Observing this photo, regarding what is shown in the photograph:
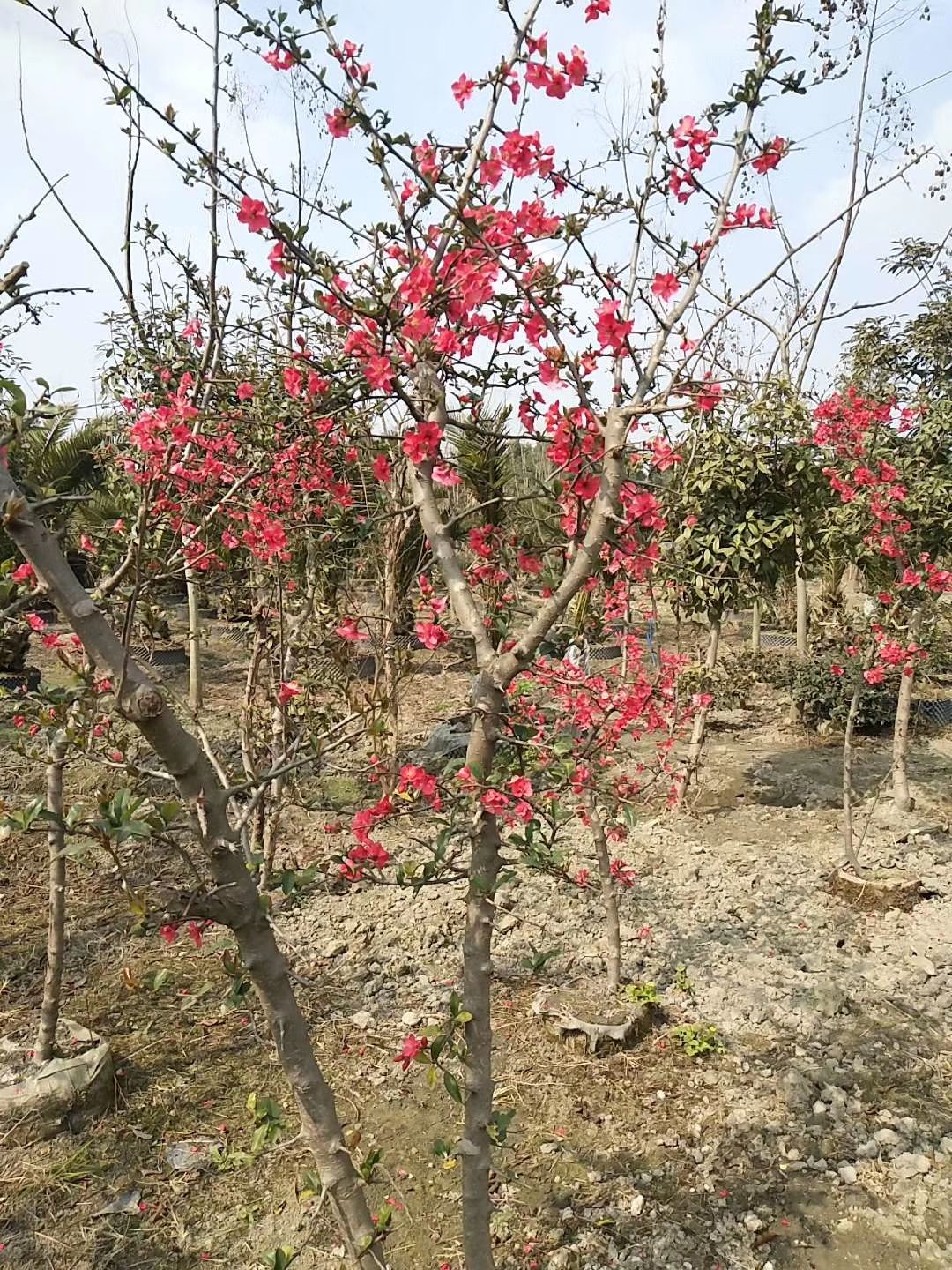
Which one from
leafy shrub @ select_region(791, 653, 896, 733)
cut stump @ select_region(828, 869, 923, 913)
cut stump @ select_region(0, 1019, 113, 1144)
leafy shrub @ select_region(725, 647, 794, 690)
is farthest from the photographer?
leafy shrub @ select_region(725, 647, 794, 690)

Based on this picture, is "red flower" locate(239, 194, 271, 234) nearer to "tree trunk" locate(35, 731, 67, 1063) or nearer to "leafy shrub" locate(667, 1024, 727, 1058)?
"tree trunk" locate(35, 731, 67, 1063)

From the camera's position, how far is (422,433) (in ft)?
5.18

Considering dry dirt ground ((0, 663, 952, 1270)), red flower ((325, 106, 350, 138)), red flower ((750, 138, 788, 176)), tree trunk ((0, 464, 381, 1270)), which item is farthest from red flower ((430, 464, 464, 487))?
dry dirt ground ((0, 663, 952, 1270))

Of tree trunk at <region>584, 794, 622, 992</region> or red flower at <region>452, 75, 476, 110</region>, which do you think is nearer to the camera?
red flower at <region>452, 75, 476, 110</region>

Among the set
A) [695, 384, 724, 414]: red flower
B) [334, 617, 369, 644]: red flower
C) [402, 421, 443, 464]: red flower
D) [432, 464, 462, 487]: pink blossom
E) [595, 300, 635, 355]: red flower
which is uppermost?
[595, 300, 635, 355]: red flower

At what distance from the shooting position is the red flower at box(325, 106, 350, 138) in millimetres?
1472

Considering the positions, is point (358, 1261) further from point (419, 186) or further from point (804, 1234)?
point (419, 186)

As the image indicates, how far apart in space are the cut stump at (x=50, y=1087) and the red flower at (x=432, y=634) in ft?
6.03

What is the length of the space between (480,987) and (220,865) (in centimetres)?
59

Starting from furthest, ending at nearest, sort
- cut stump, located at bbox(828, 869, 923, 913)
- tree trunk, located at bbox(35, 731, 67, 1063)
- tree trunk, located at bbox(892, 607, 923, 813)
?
tree trunk, located at bbox(892, 607, 923, 813)
cut stump, located at bbox(828, 869, 923, 913)
tree trunk, located at bbox(35, 731, 67, 1063)

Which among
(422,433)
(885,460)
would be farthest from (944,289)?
(422,433)

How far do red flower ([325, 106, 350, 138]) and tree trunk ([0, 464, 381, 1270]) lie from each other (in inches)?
35.1

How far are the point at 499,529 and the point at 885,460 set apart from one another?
3254mm

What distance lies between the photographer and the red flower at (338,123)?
1472mm
